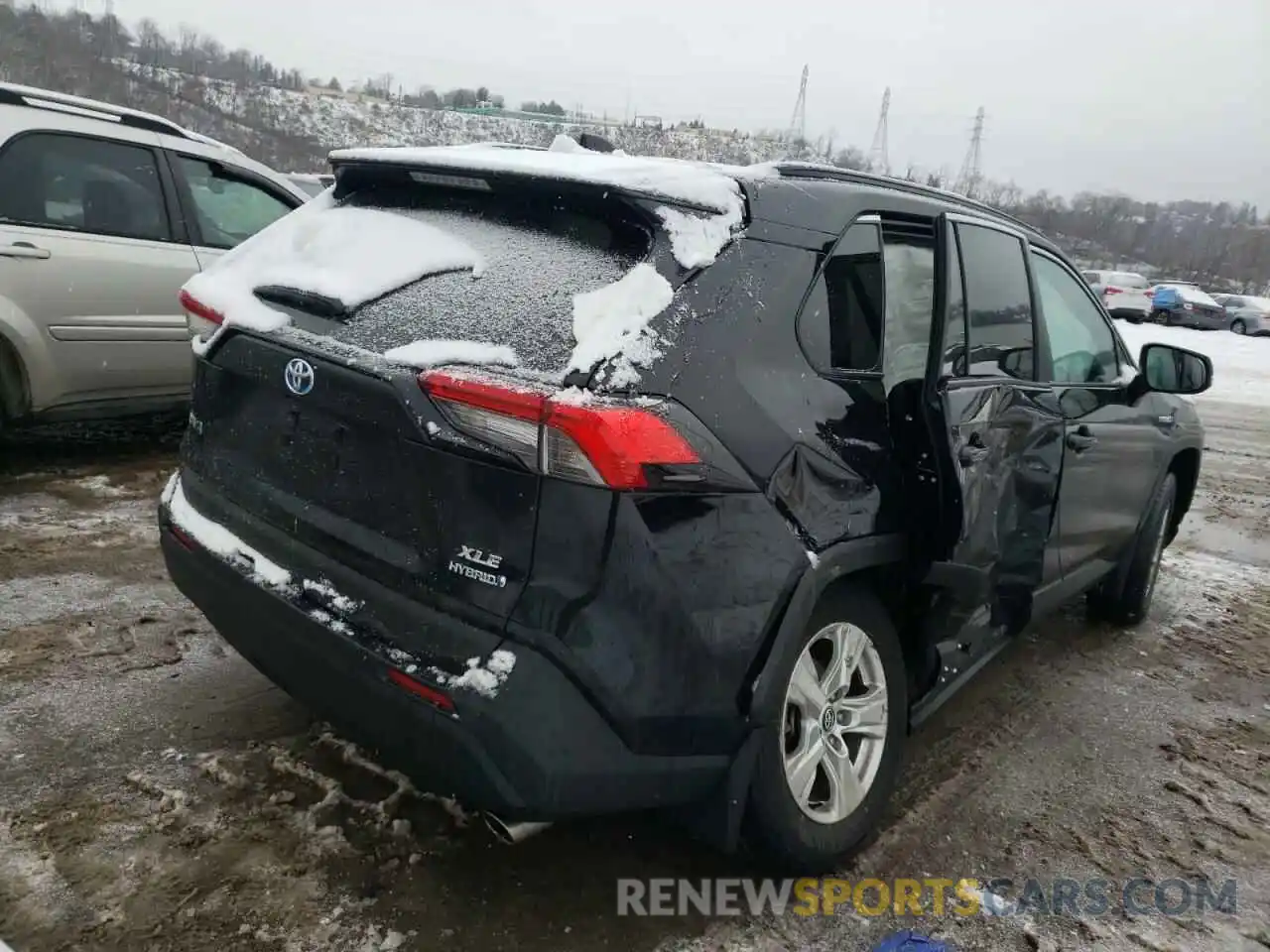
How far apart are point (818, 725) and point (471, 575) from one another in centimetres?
102

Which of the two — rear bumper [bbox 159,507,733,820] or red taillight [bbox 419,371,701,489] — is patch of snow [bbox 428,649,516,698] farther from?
red taillight [bbox 419,371,701,489]

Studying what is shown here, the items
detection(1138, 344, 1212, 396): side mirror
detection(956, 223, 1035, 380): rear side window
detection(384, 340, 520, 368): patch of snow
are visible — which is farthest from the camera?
detection(1138, 344, 1212, 396): side mirror

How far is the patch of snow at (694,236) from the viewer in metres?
2.04

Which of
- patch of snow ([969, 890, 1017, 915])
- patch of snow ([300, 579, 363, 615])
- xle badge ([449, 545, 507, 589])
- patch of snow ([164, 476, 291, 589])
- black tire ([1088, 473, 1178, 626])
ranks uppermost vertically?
xle badge ([449, 545, 507, 589])

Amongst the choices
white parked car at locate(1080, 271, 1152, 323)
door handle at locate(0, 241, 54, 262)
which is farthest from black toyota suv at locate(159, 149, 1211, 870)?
white parked car at locate(1080, 271, 1152, 323)

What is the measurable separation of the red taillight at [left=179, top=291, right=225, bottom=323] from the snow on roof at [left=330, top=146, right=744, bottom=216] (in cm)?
61

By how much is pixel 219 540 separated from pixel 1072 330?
3224 mm

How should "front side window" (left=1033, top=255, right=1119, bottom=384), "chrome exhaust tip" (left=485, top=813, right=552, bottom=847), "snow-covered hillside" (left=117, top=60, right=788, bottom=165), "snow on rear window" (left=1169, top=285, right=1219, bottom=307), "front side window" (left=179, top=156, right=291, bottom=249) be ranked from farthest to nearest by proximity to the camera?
"snow-covered hillside" (left=117, top=60, right=788, bottom=165)
"snow on rear window" (left=1169, top=285, right=1219, bottom=307)
"front side window" (left=179, top=156, right=291, bottom=249)
"front side window" (left=1033, top=255, right=1119, bottom=384)
"chrome exhaust tip" (left=485, top=813, right=552, bottom=847)

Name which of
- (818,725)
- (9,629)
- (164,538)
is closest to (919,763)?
(818,725)

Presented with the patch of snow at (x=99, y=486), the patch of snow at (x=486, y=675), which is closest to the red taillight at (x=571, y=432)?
the patch of snow at (x=486, y=675)

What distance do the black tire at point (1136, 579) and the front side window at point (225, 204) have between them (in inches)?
193

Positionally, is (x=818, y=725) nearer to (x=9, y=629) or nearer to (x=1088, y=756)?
(x=1088, y=756)

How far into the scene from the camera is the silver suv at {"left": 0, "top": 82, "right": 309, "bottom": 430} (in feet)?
14.9

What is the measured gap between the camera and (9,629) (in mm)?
3346
